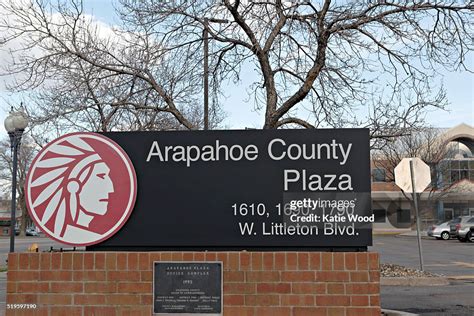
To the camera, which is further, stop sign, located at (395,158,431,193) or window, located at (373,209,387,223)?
window, located at (373,209,387,223)

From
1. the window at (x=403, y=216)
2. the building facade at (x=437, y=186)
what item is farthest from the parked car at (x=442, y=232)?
the window at (x=403, y=216)

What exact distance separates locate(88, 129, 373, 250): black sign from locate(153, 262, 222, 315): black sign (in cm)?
24

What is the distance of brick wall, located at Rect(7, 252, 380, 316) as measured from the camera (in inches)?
224

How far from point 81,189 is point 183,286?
4.81 feet

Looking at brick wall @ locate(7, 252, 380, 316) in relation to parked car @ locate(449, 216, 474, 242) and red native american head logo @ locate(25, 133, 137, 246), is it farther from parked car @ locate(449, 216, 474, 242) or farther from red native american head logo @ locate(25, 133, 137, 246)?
parked car @ locate(449, 216, 474, 242)

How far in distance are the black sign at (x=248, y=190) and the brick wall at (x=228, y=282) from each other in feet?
0.60

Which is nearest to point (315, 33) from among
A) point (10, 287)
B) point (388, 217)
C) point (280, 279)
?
point (280, 279)

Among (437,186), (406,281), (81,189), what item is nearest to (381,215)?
(437,186)

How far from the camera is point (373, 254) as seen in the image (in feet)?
18.7

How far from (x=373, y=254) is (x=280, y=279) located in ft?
3.09

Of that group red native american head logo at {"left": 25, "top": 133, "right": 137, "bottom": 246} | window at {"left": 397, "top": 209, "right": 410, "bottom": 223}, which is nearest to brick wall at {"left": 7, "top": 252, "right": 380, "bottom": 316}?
→ red native american head logo at {"left": 25, "top": 133, "right": 137, "bottom": 246}

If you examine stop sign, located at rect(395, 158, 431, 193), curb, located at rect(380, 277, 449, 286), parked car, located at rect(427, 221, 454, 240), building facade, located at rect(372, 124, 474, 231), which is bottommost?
curb, located at rect(380, 277, 449, 286)

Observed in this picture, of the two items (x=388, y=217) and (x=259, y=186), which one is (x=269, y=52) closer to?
(x=259, y=186)

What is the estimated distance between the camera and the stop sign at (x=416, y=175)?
1477 centimetres
